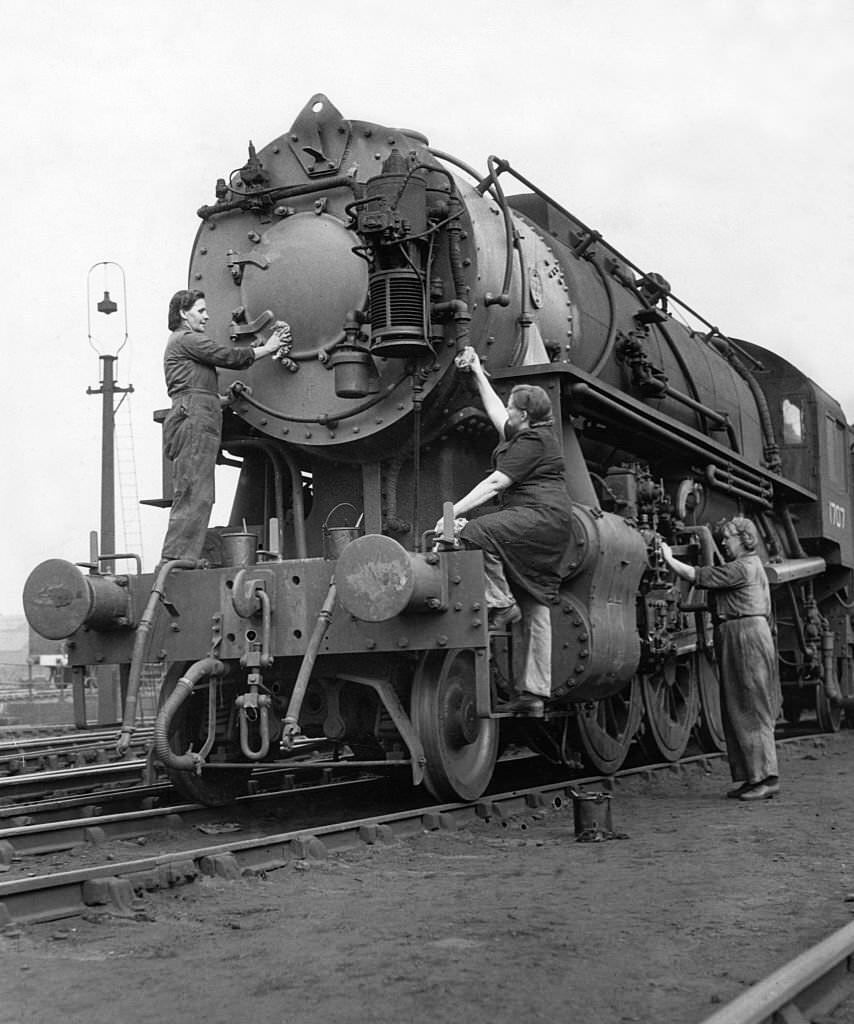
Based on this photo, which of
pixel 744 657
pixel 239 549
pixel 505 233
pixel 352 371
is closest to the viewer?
pixel 239 549

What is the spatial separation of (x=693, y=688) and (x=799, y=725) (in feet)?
18.8

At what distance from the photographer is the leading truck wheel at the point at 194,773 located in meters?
6.80

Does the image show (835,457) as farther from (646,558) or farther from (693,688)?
(646,558)

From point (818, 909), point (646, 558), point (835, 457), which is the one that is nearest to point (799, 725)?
point (835, 457)

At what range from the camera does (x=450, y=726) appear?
6508mm

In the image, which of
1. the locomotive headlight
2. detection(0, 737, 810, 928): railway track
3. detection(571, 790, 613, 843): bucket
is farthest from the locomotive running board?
the locomotive headlight

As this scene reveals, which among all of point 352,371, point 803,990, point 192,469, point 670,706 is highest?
point 352,371

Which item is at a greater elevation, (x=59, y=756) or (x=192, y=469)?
(x=192, y=469)

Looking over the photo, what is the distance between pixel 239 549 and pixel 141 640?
661 mm

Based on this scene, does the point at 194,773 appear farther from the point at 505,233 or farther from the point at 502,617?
the point at 505,233

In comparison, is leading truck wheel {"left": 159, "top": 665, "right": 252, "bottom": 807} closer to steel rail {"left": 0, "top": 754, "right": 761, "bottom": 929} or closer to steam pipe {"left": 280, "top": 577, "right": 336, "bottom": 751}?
steel rail {"left": 0, "top": 754, "right": 761, "bottom": 929}

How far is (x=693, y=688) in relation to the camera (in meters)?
9.68

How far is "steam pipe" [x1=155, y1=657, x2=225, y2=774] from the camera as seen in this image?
6211 millimetres

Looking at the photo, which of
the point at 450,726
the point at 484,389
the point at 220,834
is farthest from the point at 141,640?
the point at 484,389
